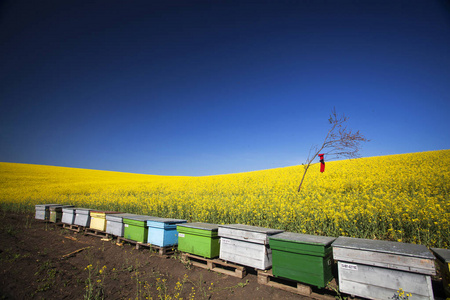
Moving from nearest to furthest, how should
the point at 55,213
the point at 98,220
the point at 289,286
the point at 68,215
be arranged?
1. the point at 289,286
2. the point at 98,220
3. the point at 68,215
4. the point at 55,213

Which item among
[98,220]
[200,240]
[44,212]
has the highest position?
[200,240]

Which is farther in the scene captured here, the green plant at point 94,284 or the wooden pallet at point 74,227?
the wooden pallet at point 74,227

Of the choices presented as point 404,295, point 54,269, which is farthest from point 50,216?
point 404,295

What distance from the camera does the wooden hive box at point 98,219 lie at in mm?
8086

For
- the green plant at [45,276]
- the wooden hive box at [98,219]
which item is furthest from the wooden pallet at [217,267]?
the wooden hive box at [98,219]

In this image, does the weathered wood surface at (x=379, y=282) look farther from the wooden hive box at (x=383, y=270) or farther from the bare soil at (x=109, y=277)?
the bare soil at (x=109, y=277)

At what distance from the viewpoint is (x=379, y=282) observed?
3117 mm

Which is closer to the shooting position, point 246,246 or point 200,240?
point 246,246

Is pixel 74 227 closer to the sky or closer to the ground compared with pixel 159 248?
closer to the ground

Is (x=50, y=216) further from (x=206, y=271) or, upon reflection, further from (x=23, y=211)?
(x=206, y=271)

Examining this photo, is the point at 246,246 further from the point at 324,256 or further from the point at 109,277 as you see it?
the point at 109,277

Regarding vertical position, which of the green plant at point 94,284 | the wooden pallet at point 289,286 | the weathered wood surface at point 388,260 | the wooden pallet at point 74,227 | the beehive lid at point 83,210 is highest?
the weathered wood surface at point 388,260

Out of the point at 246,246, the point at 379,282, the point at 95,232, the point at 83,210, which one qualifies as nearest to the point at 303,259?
the point at 379,282

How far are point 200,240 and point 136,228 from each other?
2.68m
